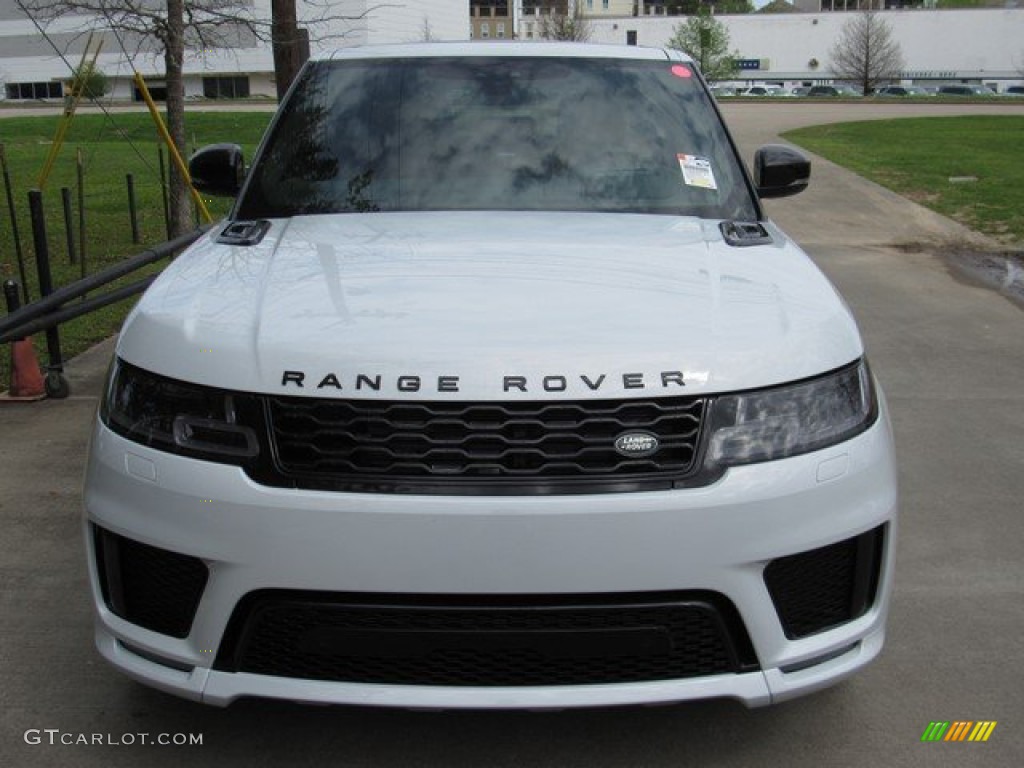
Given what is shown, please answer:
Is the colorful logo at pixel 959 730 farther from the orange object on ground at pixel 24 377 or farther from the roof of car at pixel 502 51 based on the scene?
the orange object on ground at pixel 24 377

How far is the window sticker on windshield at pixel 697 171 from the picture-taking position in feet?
12.8

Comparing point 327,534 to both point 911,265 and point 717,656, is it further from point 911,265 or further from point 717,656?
point 911,265

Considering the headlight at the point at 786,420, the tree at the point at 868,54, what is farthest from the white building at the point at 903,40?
the headlight at the point at 786,420

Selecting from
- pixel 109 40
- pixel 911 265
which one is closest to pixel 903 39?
pixel 109 40

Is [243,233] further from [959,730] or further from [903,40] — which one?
[903,40]

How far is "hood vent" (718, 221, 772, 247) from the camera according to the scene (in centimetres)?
340

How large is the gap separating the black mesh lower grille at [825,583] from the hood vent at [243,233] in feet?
6.12

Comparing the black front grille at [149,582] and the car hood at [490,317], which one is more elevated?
the car hood at [490,317]

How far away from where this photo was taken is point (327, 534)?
242 centimetres

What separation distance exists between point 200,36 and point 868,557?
10.3 m

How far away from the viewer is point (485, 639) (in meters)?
2.46

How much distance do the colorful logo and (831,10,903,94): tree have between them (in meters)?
85.7

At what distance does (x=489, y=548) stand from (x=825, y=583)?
84cm

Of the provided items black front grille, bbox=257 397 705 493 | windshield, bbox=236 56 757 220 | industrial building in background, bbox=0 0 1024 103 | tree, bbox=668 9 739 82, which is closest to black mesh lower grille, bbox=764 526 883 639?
black front grille, bbox=257 397 705 493
